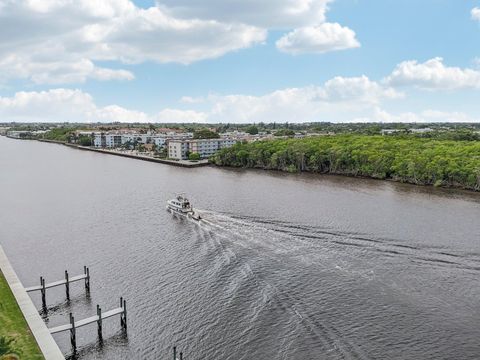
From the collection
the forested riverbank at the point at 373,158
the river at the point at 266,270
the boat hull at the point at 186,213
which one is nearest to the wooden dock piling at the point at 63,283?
the river at the point at 266,270

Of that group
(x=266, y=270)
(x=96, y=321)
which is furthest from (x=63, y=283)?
(x=266, y=270)

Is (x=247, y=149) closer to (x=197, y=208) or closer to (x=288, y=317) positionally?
(x=197, y=208)

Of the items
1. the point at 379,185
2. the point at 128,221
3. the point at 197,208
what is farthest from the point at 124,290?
the point at 379,185

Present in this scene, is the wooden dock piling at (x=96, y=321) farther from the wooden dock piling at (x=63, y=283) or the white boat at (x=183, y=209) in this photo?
the white boat at (x=183, y=209)

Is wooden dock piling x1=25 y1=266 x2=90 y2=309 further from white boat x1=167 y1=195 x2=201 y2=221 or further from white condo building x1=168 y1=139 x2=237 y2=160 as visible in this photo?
white condo building x1=168 y1=139 x2=237 y2=160

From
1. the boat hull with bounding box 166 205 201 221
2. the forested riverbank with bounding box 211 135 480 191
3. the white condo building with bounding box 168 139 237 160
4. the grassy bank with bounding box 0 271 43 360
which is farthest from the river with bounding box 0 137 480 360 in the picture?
the white condo building with bounding box 168 139 237 160

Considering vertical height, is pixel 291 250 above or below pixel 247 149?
below

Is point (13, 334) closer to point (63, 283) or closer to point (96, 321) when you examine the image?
point (96, 321)
